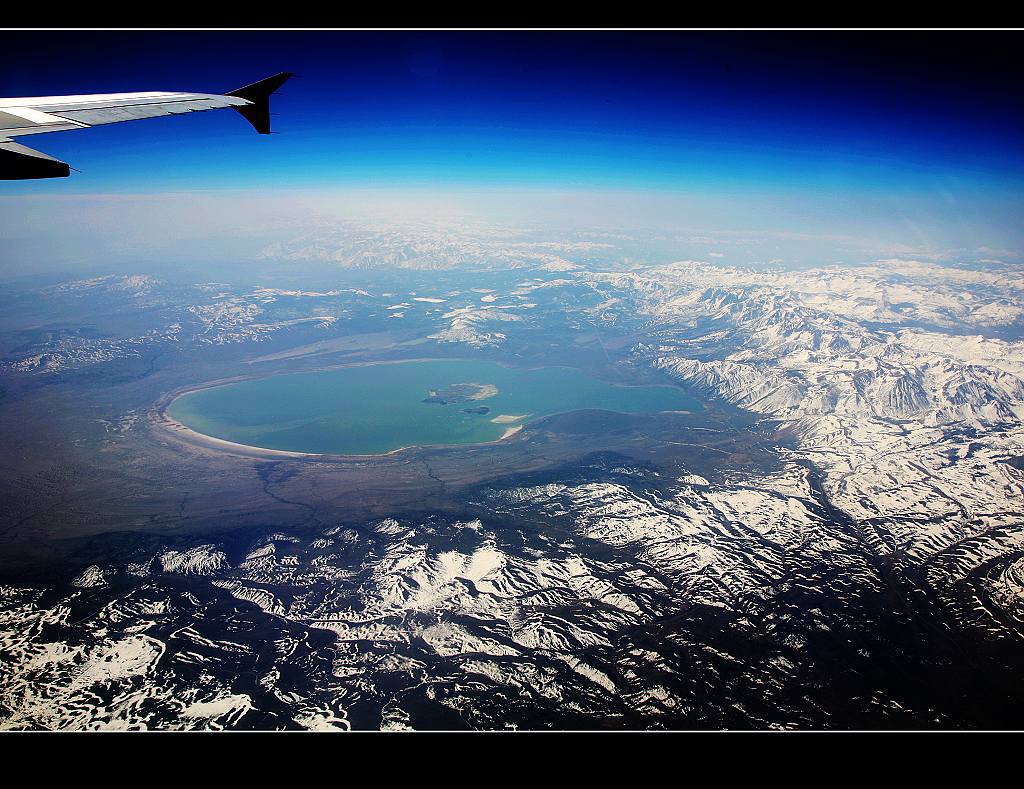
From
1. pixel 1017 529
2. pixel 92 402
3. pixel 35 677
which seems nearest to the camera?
pixel 35 677

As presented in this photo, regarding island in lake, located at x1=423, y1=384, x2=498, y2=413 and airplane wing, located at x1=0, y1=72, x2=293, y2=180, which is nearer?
airplane wing, located at x1=0, y1=72, x2=293, y2=180

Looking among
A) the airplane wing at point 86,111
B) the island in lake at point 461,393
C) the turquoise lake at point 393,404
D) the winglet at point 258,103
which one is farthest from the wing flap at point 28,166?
the island in lake at point 461,393

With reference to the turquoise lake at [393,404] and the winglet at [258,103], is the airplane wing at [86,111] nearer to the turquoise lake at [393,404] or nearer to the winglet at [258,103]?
the winglet at [258,103]

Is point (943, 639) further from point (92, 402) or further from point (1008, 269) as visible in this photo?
point (1008, 269)

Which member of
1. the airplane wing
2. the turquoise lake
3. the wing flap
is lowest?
the turquoise lake

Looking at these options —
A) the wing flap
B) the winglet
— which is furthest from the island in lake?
the wing flap

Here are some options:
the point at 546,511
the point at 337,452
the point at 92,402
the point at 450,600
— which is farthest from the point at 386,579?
the point at 92,402

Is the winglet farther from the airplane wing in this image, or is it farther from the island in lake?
the island in lake
